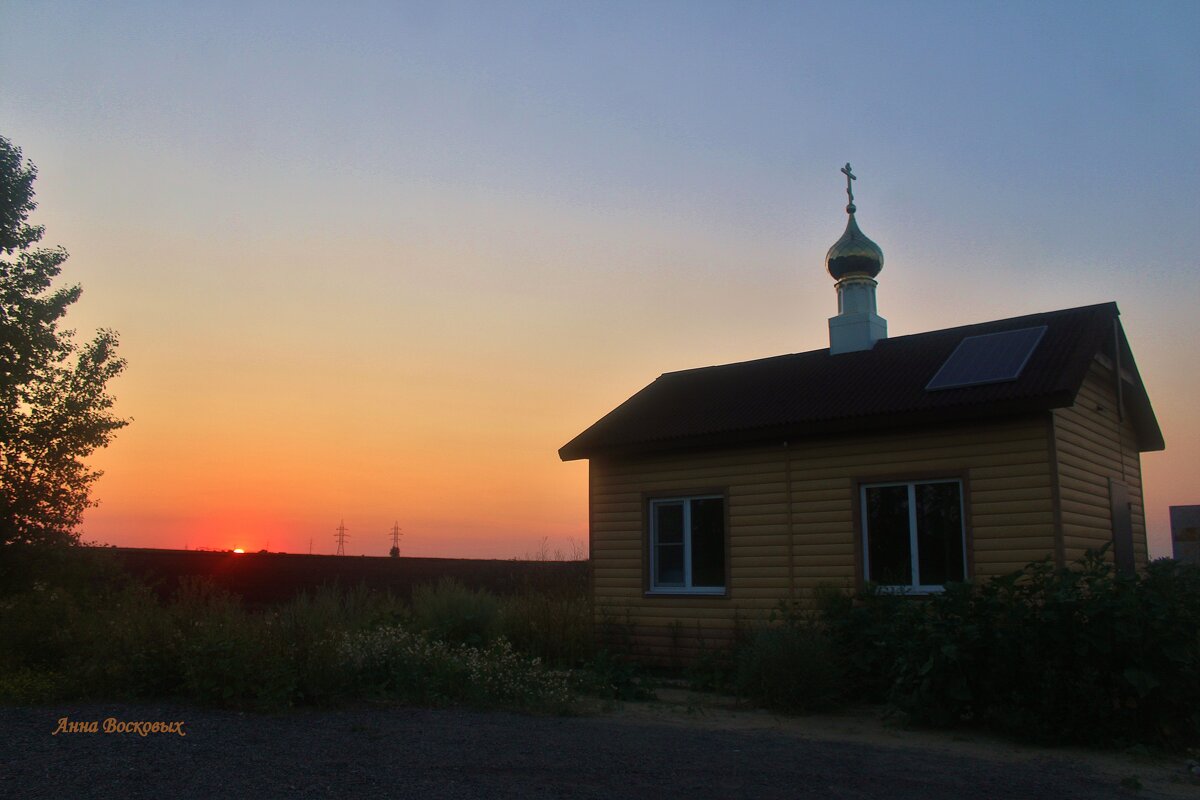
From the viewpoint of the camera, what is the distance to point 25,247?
19.5 metres

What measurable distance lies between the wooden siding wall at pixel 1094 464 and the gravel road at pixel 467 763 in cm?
403

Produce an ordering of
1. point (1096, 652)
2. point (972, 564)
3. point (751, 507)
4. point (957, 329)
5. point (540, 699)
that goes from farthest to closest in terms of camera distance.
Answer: point (957, 329) → point (751, 507) → point (972, 564) → point (540, 699) → point (1096, 652)

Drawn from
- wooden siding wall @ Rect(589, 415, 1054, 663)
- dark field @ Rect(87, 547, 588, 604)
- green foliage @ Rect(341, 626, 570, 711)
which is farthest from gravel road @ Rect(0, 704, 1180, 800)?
dark field @ Rect(87, 547, 588, 604)

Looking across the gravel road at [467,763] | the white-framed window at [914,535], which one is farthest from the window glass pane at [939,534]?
the gravel road at [467,763]

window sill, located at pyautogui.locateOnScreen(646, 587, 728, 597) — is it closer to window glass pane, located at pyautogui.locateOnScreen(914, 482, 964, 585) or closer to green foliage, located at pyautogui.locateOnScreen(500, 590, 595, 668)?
green foliage, located at pyautogui.locateOnScreen(500, 590, 595, 668)

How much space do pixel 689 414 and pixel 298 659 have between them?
7119mm

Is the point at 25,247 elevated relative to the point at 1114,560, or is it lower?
elevated

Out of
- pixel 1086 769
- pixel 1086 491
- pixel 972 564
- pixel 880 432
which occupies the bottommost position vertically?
pixel 1086 769

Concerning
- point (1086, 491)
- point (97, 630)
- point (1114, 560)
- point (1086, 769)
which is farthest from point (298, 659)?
point (1114, 560)

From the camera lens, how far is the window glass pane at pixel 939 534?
36.9 ft

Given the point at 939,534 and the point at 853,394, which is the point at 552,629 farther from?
the point at 939,534

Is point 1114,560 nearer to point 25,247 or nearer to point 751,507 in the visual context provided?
point 751,507

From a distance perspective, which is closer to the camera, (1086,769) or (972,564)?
(1086,769)

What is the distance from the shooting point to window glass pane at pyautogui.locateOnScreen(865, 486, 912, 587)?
37.9ft
